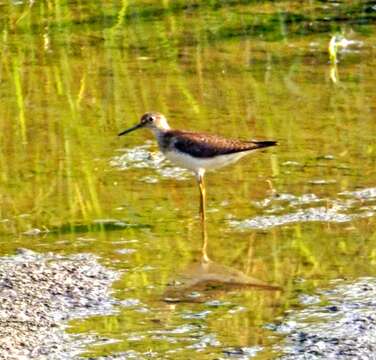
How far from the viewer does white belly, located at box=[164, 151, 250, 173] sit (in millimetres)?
7910

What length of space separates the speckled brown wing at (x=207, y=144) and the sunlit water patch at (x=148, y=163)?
0.29 metres

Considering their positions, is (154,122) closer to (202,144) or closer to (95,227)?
(202,144)

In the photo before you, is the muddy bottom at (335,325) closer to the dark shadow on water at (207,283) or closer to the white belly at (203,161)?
the dark shadow on water at (207,283)

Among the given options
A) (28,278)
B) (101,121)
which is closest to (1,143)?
(101,121)

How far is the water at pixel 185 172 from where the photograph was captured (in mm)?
6535

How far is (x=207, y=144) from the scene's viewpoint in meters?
8.00

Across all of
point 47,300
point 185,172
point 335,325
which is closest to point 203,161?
point 185,172

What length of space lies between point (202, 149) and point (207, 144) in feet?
0.20

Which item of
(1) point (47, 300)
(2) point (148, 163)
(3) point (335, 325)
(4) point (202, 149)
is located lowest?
(3) point (335, 325)

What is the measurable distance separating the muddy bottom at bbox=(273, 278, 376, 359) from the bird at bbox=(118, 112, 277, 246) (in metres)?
1.43

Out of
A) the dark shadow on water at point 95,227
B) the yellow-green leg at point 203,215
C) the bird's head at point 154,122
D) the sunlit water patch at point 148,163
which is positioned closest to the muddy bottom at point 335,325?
the yellow-green leg at point 203,215

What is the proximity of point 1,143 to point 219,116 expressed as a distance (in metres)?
1.44

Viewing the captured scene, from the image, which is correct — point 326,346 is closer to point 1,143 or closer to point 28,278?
point 28,278

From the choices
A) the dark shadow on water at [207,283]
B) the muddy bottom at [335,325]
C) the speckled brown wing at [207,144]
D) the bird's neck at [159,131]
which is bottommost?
the muddy bottom at [335,325]
